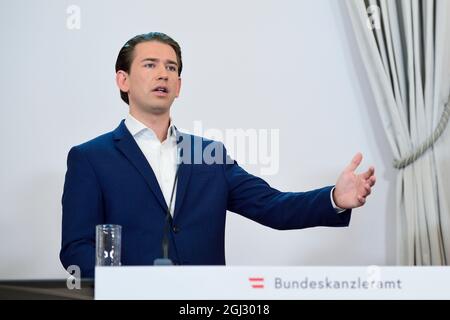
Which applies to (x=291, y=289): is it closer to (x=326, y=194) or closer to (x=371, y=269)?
(x=371, y=269)

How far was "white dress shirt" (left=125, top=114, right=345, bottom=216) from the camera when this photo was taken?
2.18 meters

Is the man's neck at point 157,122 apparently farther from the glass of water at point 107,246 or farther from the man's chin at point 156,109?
the glass of water at point 107,246

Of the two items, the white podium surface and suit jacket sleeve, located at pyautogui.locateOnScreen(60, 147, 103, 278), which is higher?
suit jacket sleeve, located at pyautogui.locateOnScreen(60, 147, 103, 278)

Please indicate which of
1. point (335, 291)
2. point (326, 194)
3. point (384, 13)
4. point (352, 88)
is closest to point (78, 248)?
point (326, 194)

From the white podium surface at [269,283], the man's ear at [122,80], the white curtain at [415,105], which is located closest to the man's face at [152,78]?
the man's ear at [122,80]

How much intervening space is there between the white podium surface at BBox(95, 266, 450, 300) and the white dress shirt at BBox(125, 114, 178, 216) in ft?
2.76

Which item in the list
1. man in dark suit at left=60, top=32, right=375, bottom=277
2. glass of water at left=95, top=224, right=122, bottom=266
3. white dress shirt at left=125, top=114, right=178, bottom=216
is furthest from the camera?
white dress shirt at left=125, top=114, right=178, bottom=216

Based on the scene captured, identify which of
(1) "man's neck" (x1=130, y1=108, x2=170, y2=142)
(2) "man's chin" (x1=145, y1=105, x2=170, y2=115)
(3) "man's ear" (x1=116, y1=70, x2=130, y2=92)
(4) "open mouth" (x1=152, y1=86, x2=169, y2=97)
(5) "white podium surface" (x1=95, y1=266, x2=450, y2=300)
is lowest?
(5) "white podium surface" (x1=95, y1=266, x2=450, y2=300)

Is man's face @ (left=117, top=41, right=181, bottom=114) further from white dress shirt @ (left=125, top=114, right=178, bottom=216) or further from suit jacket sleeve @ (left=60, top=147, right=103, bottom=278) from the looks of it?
suit jacket sleeve @ (left=60, top=147, right=103, bottom=278)

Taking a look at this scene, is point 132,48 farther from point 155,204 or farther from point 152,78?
point 155,204

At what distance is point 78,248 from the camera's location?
192 cm

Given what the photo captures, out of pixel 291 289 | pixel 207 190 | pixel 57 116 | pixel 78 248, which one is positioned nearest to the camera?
pixel 291 289

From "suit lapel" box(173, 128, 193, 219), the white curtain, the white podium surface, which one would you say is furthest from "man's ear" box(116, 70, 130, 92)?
the white podium surface

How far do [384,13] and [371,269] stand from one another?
1.45 metres
